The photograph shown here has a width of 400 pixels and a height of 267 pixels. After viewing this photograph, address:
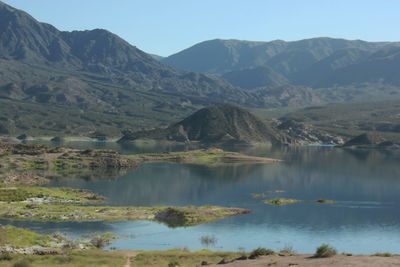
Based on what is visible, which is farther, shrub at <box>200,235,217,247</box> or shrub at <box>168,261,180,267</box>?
shrub at <box>200,235,217,247</box>

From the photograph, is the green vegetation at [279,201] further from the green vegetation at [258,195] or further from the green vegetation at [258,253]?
the green vegetation at [258,253]

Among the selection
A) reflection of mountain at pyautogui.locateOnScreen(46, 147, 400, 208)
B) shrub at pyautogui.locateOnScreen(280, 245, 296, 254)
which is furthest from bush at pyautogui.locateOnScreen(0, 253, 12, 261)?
reflection of mountain at pyautogui.locateOnScreen(46, 147, 400, 208)

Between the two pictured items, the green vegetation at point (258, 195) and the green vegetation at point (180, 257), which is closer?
the green vegetation at point (180, 257)

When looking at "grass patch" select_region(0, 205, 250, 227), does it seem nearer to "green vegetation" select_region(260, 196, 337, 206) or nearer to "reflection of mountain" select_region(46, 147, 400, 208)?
"reflection of mountain" select_region(46, 147, 400, 208)

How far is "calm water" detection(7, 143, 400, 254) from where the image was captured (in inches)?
3187

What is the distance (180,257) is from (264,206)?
51.2 meters

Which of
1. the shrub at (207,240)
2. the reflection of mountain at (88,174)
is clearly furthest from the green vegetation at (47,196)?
the shrub at (207,240)

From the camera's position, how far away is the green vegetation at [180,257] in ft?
205

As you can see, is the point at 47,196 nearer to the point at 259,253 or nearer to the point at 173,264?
the point at 173,264

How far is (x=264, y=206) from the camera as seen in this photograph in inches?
4488

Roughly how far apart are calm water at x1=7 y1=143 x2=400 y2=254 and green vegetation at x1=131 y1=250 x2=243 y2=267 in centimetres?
707

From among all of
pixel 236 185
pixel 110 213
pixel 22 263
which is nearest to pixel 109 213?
pixel 110 213

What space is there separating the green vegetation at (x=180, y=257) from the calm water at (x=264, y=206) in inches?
278

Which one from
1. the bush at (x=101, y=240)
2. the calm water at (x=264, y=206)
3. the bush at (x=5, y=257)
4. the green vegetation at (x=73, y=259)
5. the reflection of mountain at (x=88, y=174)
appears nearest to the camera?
the green vegetation at (x=73, y=259)
